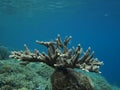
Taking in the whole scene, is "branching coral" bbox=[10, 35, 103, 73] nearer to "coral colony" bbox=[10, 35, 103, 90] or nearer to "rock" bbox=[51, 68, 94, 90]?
"coral colony" bbox=[10, 35, 103, 90]

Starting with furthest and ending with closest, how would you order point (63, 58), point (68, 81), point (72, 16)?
point (72, 16)
point (68, 81)
point (63, 58)

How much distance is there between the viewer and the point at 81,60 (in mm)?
6102

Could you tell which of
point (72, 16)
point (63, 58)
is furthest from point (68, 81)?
point (72, 16)

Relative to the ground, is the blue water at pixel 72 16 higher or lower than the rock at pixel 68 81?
higher

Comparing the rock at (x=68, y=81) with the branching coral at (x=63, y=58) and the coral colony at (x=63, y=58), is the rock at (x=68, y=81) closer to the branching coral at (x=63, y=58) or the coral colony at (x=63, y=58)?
the coral colony at (x=63, y=58)

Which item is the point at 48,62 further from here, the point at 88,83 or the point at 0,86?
the point at 0,86

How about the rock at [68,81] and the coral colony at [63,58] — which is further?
the rock at [68,81]

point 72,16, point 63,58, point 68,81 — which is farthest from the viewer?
point 72,16

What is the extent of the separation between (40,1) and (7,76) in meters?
31.1

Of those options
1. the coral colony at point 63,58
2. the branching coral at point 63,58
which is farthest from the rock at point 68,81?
the branching coral at point 63,58

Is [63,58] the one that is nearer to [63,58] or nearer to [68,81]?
[63,58]

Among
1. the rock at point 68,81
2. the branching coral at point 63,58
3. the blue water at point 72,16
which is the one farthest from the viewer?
the blue water at point 72,16

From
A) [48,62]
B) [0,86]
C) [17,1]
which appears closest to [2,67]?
[0,86]

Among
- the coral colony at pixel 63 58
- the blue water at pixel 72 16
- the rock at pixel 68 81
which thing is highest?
the blue water at pixel 72 16
